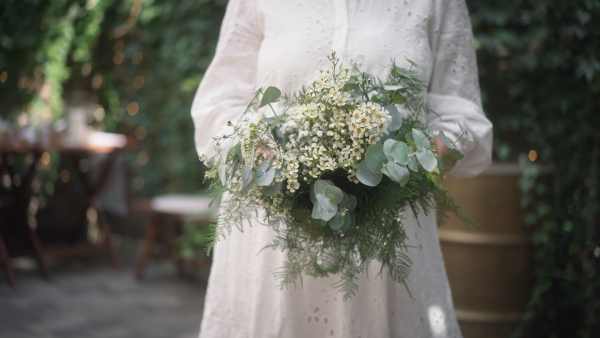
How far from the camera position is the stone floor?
298 cm

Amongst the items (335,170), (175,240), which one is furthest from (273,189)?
(175,240)

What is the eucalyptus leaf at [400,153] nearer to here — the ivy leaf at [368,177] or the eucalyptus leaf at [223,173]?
the ivy leaf at [368,177]

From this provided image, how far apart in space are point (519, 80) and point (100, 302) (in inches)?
106

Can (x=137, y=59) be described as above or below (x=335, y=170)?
above

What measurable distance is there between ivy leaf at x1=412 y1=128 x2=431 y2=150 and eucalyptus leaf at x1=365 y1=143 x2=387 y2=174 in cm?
7

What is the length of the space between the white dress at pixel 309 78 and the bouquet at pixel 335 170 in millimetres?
190

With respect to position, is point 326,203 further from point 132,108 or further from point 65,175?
point 65,175

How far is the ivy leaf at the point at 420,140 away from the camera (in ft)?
3.54

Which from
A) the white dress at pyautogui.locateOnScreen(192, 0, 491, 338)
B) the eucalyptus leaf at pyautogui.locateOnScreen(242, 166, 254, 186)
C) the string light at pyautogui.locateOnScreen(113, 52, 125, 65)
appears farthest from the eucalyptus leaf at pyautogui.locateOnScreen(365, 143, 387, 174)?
the string light at pyautogui.locateOnScreen(113, 52, 125, 65)

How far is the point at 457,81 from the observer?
1.48m

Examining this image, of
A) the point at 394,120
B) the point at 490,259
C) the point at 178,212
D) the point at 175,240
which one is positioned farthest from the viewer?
the point at 175,240

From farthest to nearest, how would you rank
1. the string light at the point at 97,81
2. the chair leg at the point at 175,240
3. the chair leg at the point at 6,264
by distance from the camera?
the string light at the point at 97,81
the chair leg at the point at 175,240
the chair leg at the point at 6,264

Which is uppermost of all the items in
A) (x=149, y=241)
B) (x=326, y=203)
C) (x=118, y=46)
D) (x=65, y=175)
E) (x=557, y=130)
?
(x=118, y=46)

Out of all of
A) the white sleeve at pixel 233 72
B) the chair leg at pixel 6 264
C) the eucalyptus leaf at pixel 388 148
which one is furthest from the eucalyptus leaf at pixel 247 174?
the chair leg at pixel 6 264
